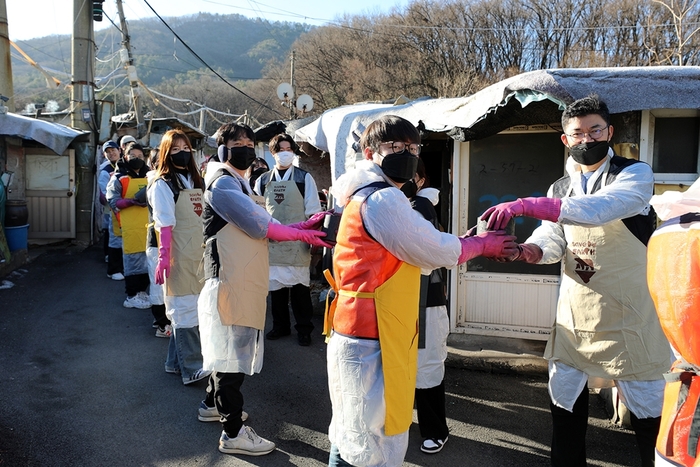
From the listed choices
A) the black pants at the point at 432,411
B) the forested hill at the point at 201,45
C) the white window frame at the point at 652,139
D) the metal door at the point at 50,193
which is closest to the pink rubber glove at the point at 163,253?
the black pants at the point at 432,411

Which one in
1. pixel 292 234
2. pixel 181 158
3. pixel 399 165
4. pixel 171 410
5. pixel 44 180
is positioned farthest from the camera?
pixel 44 180

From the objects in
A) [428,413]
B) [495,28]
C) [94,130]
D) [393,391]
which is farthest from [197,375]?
[495,28]

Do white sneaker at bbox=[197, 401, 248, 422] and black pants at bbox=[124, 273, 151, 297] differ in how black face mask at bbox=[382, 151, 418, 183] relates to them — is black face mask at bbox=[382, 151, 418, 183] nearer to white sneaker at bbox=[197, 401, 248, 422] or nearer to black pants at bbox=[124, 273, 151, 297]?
white sneaker at bbox=[197, 401, 248, 422]

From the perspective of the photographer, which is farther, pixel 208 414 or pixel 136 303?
pixel 136 303

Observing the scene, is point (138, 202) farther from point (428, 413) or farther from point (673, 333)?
point (673, 333)

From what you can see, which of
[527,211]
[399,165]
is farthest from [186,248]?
[527,211]

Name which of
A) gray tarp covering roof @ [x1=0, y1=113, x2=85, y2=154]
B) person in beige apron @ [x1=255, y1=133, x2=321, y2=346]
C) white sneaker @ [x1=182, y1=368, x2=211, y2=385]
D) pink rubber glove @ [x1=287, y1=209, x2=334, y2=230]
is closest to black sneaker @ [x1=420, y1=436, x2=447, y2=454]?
pink rubber glove @ [x1=287, y1=209, x2=334, y2=230]

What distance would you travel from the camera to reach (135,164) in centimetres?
693

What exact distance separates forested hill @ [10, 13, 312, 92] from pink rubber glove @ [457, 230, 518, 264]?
230 feet

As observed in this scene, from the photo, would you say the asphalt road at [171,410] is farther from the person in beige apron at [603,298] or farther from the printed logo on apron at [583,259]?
the printed logo on apron at [583,259]

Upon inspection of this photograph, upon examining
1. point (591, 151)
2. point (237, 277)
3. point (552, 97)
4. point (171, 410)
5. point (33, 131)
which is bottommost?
point (171, 410)

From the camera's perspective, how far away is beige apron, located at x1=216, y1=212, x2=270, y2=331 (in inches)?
132

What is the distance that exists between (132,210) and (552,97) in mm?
5091

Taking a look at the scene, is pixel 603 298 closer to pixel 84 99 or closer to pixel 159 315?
pixel 159 315
